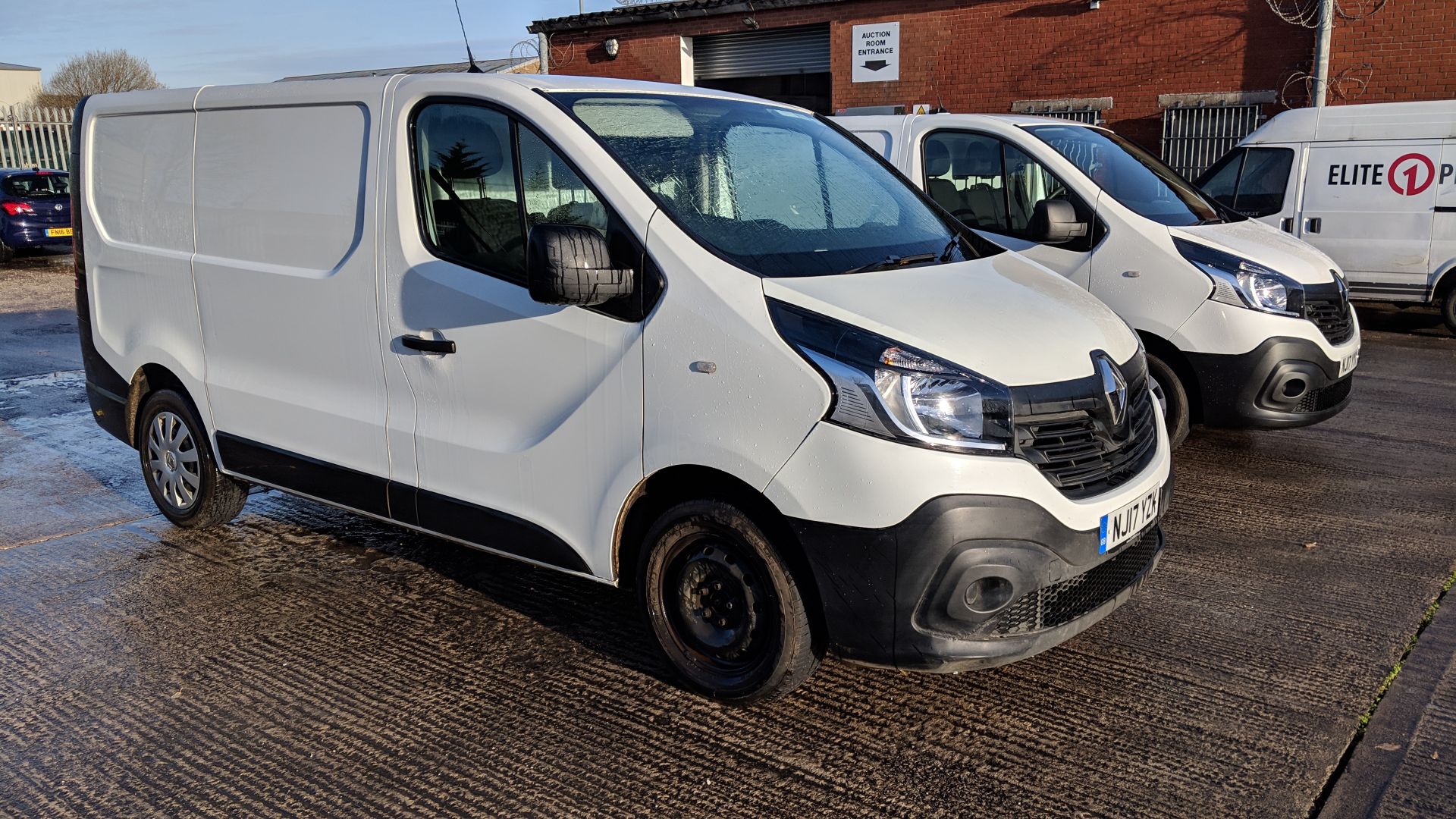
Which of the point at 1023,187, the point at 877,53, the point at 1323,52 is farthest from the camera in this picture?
the point at 877,53

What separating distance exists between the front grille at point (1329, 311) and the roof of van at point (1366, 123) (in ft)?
18.2

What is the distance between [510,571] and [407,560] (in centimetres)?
52

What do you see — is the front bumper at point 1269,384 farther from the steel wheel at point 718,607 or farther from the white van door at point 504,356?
the white van door at point 504,356

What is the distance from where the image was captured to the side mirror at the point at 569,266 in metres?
3.24

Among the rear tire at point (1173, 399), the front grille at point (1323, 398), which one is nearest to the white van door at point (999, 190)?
the rear tire at point (1173, 399)

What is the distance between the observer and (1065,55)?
1764 cm

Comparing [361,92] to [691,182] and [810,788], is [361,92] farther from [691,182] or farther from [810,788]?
[810,788]

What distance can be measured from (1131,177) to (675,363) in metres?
4.25

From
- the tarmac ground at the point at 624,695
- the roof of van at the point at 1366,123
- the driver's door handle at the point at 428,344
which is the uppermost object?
the roof of van at the point at 1366,123

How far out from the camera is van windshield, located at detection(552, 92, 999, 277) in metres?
3.52

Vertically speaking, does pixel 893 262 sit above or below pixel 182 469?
above

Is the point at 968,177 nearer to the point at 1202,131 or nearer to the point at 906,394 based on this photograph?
the point at 906,394

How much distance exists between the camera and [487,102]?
3.81 meters

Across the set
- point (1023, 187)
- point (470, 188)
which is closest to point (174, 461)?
point (470, 188)
